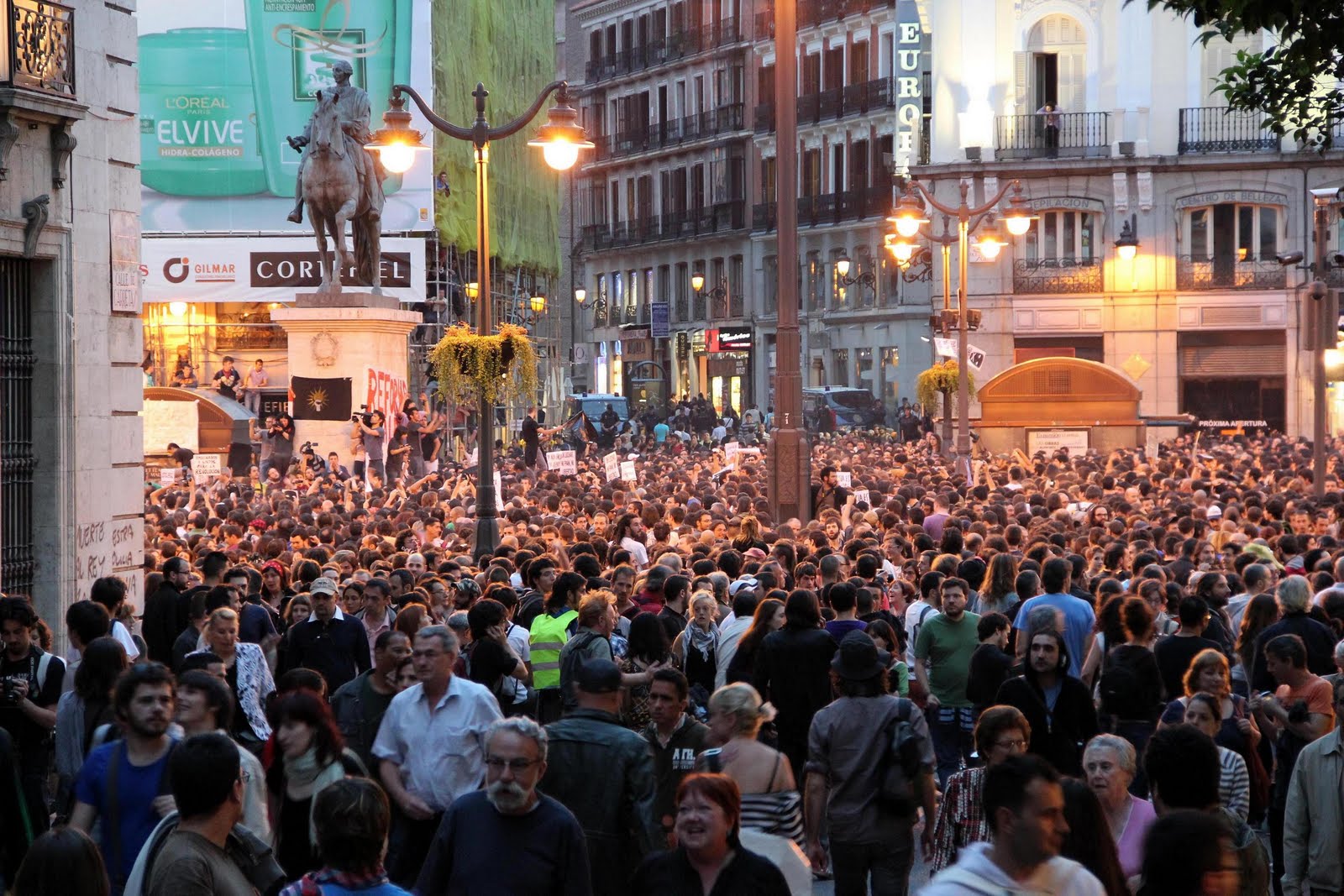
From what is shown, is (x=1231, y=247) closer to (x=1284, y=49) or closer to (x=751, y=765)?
(x=1284, y=49)

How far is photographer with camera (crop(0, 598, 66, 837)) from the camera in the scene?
29.3 ft

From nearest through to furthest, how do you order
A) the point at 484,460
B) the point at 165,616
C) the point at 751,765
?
the point at 751,765 → the point at 165,616 → the point at 484,460

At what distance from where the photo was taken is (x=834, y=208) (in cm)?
6838

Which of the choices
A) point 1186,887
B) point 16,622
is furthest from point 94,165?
point 1186,887

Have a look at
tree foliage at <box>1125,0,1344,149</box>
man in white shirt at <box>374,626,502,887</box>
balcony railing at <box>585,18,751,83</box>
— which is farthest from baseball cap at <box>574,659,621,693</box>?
balcony railing at <box>585,18,751,83</box>

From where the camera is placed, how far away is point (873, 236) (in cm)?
6650

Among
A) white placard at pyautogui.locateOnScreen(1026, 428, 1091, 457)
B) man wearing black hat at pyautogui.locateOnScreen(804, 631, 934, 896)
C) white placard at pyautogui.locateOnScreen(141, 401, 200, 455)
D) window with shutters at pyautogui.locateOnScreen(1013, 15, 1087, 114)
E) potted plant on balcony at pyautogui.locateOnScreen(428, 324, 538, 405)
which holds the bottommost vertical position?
man wearing black hat at pyautogui.locateOnScreen(804, 631, 934, 896)

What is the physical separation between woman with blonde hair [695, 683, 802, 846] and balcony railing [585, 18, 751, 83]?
6809 centimetres

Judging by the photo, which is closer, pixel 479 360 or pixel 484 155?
pixel 484 155

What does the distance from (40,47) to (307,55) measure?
3460cm

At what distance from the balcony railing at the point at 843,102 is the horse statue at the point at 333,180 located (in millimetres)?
37665

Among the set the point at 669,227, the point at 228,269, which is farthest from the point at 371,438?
the point at 669,227

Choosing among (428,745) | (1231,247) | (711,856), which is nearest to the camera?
(711,856)

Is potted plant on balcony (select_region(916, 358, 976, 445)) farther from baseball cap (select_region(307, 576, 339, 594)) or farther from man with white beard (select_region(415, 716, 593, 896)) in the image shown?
man with white beard (select_region(415, 716, 593, 896))
